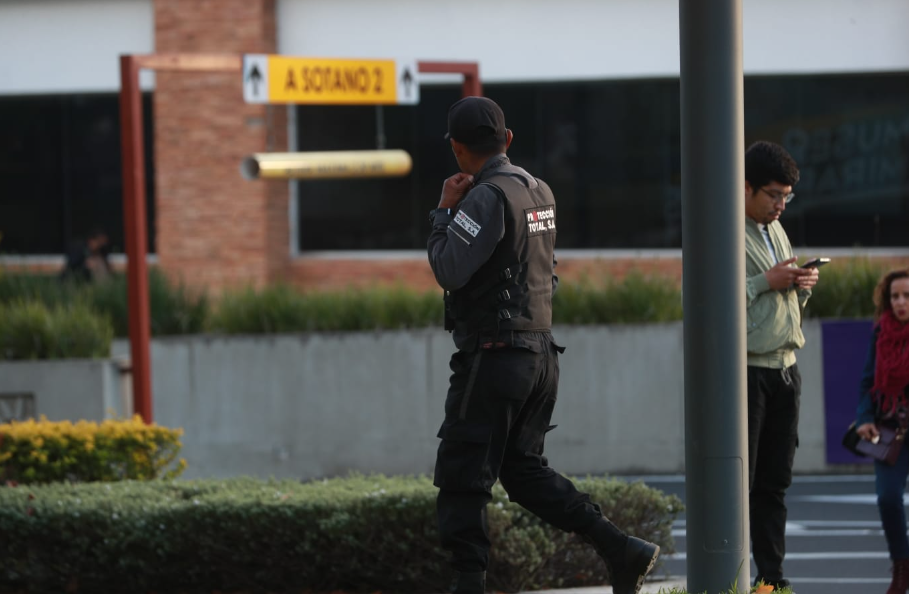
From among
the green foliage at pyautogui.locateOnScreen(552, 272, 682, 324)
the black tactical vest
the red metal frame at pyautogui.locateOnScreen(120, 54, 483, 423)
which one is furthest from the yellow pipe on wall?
the black tactical vest

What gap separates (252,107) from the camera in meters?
17.2

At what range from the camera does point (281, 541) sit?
5777 mm

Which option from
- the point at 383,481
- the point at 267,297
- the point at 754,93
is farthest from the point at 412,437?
the point at 754,93

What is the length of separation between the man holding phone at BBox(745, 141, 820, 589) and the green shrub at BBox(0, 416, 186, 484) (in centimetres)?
335

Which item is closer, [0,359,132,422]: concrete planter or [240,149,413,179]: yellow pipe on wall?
[240,149,413,179]: yellow pipe on wall

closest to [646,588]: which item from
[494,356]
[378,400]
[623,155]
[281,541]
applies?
[281,541]

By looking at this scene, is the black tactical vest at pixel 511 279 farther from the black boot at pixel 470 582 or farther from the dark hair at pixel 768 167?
the dark hair at pixel 768 167

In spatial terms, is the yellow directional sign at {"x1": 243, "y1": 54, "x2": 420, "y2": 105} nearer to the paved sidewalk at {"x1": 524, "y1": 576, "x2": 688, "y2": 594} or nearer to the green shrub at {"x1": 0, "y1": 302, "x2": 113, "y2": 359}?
the green shrub at {"x1": 0, "y1": 302, "x2": 113, "y2": 359}

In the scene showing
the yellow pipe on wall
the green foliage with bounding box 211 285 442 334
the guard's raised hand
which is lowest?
the green foliage with bounding box 211 285 442 334

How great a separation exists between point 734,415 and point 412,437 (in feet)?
25.5

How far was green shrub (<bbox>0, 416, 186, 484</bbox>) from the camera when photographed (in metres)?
7.00

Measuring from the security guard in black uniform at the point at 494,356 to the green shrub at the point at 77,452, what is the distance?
313cm

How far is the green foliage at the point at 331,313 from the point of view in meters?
12.2

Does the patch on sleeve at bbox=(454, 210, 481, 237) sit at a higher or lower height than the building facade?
lower
